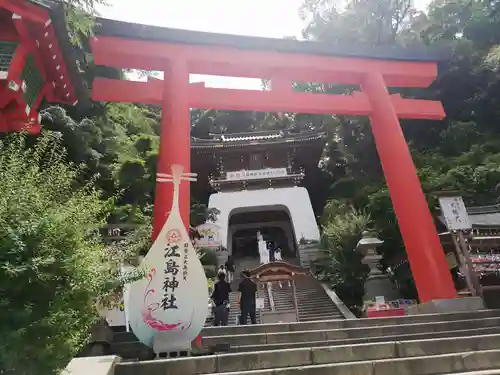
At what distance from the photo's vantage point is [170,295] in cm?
378

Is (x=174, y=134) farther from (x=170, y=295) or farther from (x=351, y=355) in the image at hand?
(x=351, y=355)

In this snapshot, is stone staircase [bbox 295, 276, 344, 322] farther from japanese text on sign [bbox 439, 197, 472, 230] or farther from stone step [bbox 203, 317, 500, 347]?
stone step [bbox 203, 317, 500, 347]

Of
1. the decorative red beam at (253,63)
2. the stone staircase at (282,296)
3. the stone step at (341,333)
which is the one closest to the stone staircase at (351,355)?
the stone step at (341,333)

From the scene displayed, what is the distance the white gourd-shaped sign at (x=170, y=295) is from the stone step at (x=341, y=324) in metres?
1.48

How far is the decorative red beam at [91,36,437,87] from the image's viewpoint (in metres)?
7.28

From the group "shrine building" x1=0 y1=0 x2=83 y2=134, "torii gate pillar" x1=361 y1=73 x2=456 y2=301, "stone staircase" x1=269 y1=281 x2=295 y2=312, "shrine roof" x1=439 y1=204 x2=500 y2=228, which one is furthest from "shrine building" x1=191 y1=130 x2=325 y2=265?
"shrine building" x1=0 y1=0 x2=83 y2=134

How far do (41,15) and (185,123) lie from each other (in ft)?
8.59

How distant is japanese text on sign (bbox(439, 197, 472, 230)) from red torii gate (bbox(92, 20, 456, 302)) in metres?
0.44

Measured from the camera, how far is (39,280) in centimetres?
233

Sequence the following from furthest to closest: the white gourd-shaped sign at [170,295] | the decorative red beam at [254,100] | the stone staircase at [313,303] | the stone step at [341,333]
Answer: the stone staircase at [313,303] → the decorative red beam at [254,100] → the stone step at [341,333] → the white gourd-shaped sign at [170,295]

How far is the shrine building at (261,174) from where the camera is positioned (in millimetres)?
17750

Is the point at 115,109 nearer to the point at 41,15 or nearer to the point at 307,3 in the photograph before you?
the point at 307,3

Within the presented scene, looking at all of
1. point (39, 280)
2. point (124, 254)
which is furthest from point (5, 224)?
point (124, 254)

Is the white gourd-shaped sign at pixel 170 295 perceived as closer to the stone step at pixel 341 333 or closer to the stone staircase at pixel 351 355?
the stone staircase at pixel 351 355
